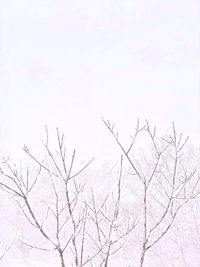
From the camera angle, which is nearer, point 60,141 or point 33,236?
point 60,141

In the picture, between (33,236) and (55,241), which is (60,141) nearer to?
(55,241)

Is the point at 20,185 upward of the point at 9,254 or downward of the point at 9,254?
downward

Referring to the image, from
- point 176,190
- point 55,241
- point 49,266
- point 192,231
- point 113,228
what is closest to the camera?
point 55,241

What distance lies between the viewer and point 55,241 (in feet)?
12.6


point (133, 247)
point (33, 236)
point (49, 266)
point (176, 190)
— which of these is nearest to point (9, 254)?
point (33, 236)

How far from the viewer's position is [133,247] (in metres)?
21.3

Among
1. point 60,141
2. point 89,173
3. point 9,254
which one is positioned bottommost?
point 60,141

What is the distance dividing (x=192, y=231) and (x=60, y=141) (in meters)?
17.3

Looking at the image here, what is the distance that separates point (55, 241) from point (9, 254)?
100 feet

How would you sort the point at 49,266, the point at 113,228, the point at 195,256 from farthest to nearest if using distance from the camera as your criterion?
the point at 49,266 → the point at 195,256 → the point at 113,228

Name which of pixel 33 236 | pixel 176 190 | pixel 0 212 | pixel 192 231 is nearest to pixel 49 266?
pixel 33 236

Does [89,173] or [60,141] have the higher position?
[89,173]

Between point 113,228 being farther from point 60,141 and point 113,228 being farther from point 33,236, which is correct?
point 33,236

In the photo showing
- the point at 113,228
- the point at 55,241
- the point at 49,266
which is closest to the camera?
the point at 55,241
